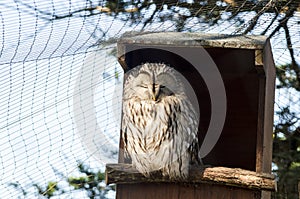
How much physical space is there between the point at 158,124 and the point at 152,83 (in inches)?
9.8

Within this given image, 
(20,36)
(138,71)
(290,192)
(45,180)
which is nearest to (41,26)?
(20,36)

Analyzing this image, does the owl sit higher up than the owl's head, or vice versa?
the owl's head

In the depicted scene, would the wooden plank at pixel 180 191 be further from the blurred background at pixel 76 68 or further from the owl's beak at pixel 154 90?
the blurred background at pixel 76 68

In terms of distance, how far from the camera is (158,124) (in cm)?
349

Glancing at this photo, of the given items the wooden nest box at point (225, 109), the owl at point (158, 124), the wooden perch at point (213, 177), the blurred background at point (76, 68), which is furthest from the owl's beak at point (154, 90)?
the blurred background at point (76, 68)

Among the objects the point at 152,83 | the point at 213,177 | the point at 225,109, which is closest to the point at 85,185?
the point at 225,109

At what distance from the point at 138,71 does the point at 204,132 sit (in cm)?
58

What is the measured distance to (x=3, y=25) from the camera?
12.7 ft

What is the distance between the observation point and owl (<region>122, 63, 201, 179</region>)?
11.3ft

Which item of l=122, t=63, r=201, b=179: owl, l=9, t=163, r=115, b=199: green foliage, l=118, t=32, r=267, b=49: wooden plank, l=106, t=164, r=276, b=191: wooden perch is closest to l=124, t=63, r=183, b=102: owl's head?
l=122, t=63, r=201, b=179: owl

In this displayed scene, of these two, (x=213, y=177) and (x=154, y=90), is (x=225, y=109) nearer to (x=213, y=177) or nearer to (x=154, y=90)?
(x=154, y=90)

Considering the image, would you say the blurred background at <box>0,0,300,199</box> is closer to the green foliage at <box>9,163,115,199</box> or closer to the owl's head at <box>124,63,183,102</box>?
the green foliage at <box>9,163,115,199</box>

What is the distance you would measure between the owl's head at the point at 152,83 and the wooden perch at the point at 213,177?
0.38 m

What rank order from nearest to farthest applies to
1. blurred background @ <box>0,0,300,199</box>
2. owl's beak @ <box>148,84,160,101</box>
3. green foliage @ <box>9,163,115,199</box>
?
owl's beak @ <box>148,84,160,101</box>
blurred background @ <box>0,0,300,199</box>
green foliage @ <box>9,163,115,199</box>
